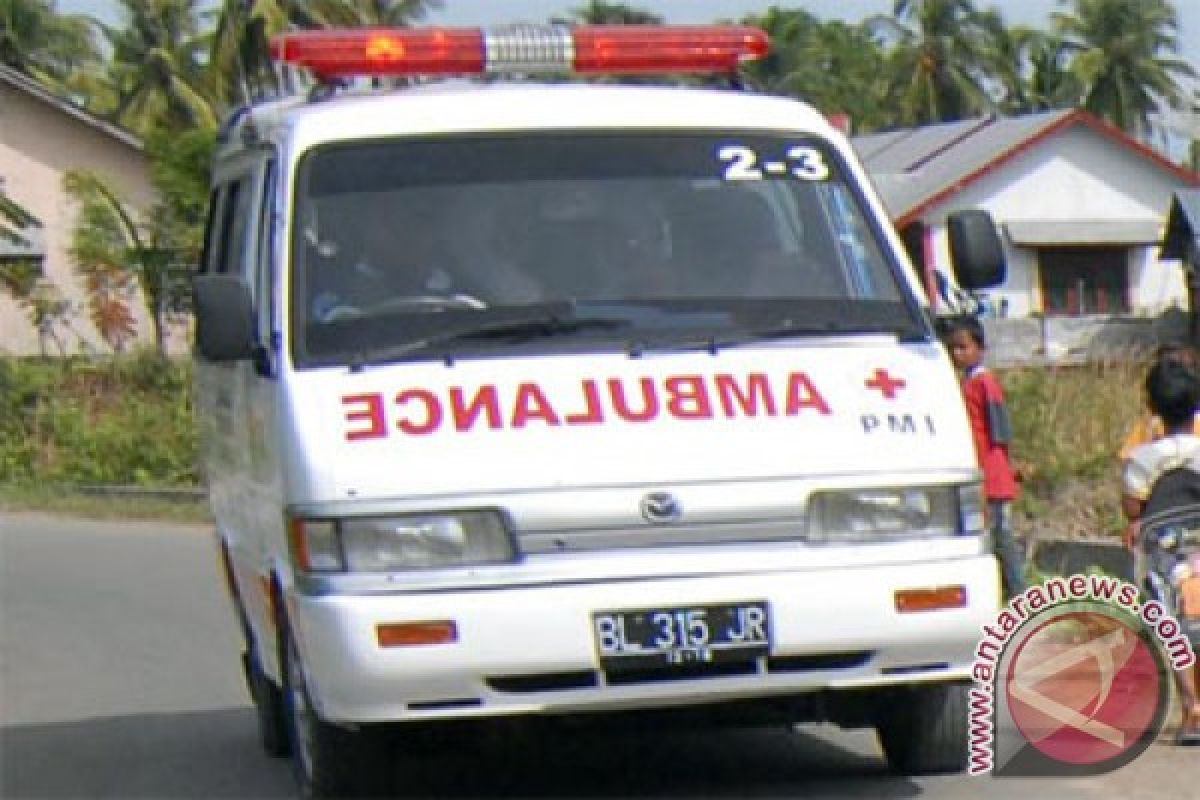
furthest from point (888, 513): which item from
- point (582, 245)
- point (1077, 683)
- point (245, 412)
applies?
Result: point (1077, 683)

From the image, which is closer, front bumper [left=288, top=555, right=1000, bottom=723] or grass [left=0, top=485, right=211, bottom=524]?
front bumper [left=288, top=555, right=1000, bottom=723]

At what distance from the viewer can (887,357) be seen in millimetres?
7801

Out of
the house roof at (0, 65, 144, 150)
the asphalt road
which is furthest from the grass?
the house roof at (0, 65, 144, 150)

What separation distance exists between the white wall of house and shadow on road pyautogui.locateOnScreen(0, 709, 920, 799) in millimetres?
39161

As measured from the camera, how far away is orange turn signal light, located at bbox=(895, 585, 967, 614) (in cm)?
735

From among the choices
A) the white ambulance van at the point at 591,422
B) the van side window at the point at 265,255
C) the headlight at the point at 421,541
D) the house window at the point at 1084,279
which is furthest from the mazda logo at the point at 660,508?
the house window at the point at 1084,279

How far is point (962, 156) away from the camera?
49.4m

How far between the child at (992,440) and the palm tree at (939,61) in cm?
5658

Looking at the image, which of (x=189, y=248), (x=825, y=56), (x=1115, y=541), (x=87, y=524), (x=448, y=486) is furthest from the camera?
(x=825, y=56)

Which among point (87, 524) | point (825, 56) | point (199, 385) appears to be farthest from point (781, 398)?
point (825, 56)

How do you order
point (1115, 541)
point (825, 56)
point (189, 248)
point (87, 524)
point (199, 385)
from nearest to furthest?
point (199, 385), point (1115, 541), point (87, 524), point (189, 248), point (825, 56)

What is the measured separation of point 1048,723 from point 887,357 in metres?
1.96

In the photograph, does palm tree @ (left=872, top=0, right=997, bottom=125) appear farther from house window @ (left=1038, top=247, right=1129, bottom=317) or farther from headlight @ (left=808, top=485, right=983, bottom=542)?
headlight @ (left=808, top=485, right=983, bottom=542)

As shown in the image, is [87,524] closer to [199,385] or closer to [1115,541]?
[1115,541]
